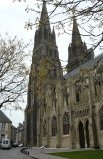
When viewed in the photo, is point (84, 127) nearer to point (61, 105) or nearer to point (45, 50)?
point (61, 105)

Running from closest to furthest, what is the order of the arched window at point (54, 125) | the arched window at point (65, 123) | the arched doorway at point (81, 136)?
the arched doorway at point (81, 136)
the arched window at point (65, 123)
the arched window at point (54, 125)

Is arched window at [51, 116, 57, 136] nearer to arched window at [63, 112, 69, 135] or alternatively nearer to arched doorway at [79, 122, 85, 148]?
arched window at [63, 112, 69, 135]

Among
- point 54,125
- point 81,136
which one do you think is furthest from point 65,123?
point 81,136

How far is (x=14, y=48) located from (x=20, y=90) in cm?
308

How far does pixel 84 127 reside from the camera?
121 ft

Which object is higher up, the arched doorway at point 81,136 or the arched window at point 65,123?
the arched window at point 65,123

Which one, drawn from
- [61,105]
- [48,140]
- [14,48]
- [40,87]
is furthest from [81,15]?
[48,140]

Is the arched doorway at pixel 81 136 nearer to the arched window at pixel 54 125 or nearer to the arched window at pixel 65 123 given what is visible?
the arched window at pixel 65 123

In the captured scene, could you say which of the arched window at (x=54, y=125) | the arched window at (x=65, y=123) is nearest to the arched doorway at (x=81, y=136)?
the arched window at (x=65, y=123)

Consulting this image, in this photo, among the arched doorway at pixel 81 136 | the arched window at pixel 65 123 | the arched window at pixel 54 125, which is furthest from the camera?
the arched window at pixel 54 125

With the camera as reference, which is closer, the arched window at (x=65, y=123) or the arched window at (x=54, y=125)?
the arched window at (x=65, y=123)

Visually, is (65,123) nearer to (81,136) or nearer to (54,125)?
(54,125)

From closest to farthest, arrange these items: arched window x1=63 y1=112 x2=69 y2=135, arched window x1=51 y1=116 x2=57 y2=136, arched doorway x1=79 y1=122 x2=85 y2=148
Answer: arched doorway x1=79 y1=122 x2=85 y2=148 < arched window x1=63 y1=112 x2=69 y2=135 < arched window x1=51 y1=116 x2=57 y2=136

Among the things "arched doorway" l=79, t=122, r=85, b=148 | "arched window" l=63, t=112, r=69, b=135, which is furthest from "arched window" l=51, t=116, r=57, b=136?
"arched doorway" l=79, t=122, r=85, b=148
